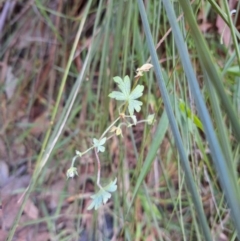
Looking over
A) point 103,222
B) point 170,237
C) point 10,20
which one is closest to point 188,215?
point 170,237

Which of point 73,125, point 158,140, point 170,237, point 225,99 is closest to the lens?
point 225,99

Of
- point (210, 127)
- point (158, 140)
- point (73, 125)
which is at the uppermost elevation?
point (210, 127)

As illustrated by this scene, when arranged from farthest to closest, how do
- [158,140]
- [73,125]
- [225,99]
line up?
[73,125]
[158,140]
[225,99]

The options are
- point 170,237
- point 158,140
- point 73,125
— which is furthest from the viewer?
point 73,125

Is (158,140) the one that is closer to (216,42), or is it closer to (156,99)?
(156,99)

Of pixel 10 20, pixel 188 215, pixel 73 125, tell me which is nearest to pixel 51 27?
pixel 10 20

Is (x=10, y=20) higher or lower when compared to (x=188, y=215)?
higher

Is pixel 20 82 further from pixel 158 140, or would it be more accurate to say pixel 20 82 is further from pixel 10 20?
pixel 158 140

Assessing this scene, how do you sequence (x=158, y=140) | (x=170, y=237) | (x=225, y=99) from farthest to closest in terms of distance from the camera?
(x=170, y=237) < (x=158, y=140) < (x=225, y=99)

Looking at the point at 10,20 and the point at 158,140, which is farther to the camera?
the point at 10,20
